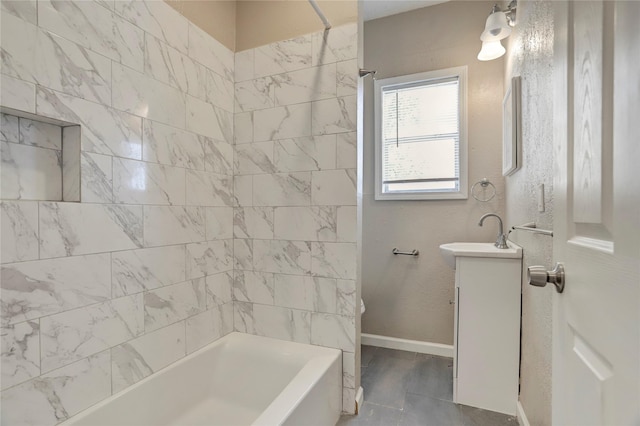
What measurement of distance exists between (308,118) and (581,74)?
152 centimetres

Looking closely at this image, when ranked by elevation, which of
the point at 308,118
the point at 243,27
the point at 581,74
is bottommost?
the point at 581,74

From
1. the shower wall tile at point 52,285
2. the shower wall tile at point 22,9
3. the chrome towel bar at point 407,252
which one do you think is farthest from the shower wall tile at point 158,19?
the chrome towel bar at point 407,252

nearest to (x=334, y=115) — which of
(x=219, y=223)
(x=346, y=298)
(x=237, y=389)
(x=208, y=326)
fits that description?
(x=219, y=223)

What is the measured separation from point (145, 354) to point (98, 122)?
1150mm

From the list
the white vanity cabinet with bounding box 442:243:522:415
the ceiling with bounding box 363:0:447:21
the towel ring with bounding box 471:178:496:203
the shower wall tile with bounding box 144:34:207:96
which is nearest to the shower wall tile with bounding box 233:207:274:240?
the shower wall tile with bounding box 144:34:207:96

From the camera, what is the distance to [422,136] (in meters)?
2.76

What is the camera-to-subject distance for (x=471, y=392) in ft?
6.43

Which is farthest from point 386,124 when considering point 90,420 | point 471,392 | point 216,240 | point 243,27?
point 90,420

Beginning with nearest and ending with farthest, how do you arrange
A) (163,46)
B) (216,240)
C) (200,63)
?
(163,46), (200,63), (216,240)

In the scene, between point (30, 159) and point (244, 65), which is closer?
point (30, 159)

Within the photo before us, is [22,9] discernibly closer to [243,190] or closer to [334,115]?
[243,190]

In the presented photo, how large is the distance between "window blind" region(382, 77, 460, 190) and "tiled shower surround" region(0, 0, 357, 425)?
1.10m

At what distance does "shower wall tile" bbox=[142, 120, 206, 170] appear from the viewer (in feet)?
5.21

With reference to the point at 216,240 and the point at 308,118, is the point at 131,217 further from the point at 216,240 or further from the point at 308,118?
the point at 308,118
